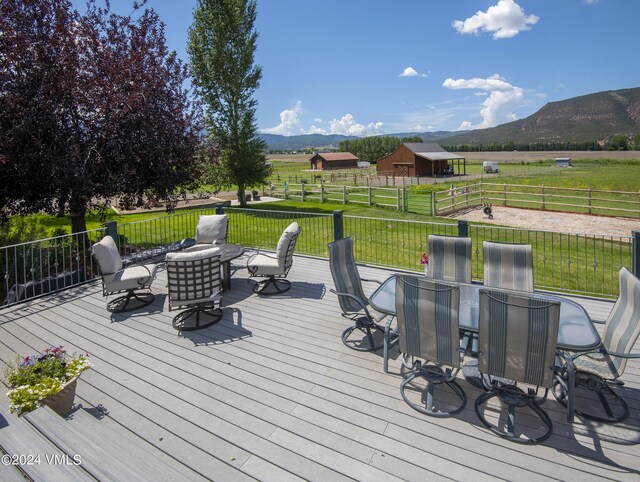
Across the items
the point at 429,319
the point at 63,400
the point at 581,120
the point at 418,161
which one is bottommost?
the point at 63,400

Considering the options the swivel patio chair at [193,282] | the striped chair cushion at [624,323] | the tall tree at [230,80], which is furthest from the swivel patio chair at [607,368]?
the tall tree at [230,80]

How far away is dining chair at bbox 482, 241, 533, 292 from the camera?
4.57 metres

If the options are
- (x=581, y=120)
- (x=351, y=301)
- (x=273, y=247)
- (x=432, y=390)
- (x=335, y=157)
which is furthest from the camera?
(x=581, y=120)

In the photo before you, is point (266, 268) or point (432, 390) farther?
point (266, 268)

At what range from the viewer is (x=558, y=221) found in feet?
53.8

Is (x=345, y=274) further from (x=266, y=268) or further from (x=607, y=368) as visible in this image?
(x=607, y=368)

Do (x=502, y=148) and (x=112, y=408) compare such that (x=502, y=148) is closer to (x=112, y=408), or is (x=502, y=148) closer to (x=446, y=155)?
(x=446, y=155)

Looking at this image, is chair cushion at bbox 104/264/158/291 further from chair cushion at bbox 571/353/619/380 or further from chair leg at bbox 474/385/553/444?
chair cushion at bbox 571/353/619/380

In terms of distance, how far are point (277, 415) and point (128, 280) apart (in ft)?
11.5

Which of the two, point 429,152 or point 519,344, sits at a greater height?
point 429,152

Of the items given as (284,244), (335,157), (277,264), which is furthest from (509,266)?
(335,157)

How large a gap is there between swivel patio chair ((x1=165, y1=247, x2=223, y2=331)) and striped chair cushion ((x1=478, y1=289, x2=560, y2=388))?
3.33 metres

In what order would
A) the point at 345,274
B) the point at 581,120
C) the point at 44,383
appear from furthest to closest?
the point at 581,120 → the point at 345,274 → the point at 44,383

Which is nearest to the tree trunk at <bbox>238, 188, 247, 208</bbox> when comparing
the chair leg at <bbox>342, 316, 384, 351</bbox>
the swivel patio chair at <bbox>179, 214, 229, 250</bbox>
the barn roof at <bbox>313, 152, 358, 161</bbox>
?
the swivel patio chair at <bbox>179, 214, 229, 250</bbox>
